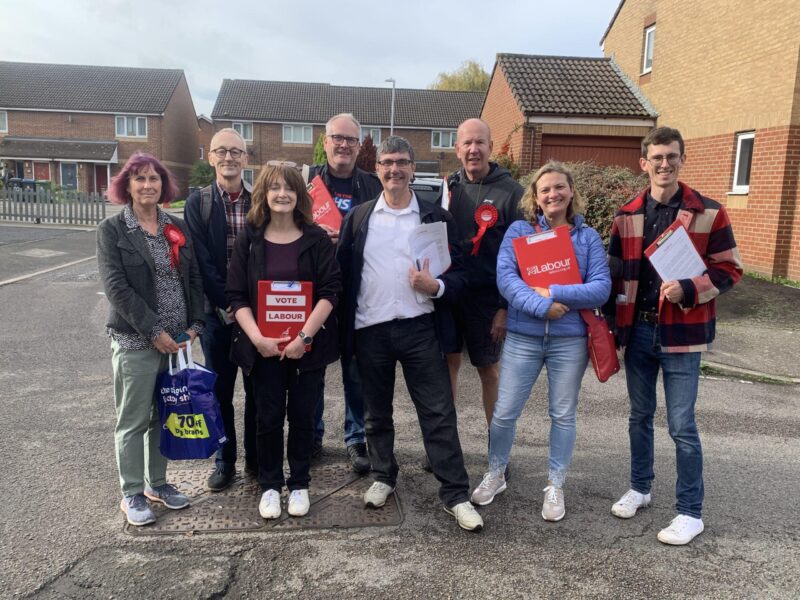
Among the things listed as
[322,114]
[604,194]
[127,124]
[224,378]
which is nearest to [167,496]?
[224,378]

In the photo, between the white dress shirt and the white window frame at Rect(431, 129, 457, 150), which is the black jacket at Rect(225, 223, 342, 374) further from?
the white window frame at Rect(431, 129, 457, 150)

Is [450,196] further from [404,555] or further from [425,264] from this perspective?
[404,555]

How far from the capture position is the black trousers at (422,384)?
3693mm

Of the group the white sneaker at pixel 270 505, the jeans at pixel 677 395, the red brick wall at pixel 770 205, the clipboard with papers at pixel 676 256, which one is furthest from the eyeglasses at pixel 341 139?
the red brick wall at pixel 770 205

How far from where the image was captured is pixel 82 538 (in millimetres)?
3350

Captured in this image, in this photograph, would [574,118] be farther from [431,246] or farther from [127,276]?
[127,276]

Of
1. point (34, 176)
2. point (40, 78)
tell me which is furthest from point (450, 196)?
point (40, 78)

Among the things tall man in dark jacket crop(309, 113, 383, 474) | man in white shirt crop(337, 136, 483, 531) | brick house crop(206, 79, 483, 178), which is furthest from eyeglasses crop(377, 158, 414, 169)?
brick house crop(206, 79, 483, 178)

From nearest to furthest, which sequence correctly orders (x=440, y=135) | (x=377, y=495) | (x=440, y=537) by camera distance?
(x=440, y=537) < (x=377, y=495) < (x=440, y=135)

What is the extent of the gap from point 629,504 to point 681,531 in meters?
0.35

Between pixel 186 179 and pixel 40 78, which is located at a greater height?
pixel 40 78

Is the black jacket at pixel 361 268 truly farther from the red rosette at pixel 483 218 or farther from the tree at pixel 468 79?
the tree at pixel 468 79

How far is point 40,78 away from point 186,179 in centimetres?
1196

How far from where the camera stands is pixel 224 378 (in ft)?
13.3
